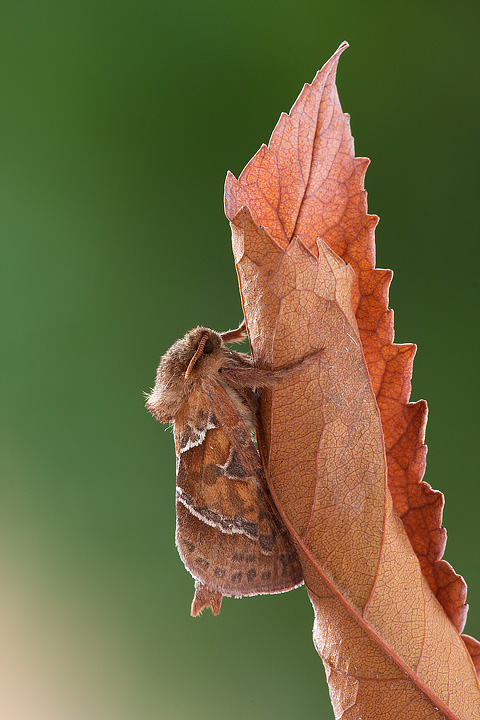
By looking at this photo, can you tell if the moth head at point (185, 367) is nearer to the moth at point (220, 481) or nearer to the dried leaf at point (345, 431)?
the moth at point (220, 481)

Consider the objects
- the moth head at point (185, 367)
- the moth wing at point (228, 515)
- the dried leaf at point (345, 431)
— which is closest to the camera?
the dried leaf at point (345, 431)

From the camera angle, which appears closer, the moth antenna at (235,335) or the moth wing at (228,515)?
the moth wing at (228,515)

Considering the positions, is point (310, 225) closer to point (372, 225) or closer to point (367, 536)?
point (372, 225)

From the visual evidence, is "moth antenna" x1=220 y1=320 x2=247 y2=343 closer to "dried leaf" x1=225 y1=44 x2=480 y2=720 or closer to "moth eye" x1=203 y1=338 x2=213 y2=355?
"moth eye" x1=203 y1=338 x2=213 y2=355

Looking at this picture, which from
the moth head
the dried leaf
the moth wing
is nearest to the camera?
the dried leaf

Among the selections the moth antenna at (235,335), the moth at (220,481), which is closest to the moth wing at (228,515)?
the moth at (220,481)

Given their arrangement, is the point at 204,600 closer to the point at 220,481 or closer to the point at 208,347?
the point at 220,481

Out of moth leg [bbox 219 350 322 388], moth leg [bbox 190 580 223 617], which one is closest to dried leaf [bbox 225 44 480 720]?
moth leg [bbox 219 350 322 388]
